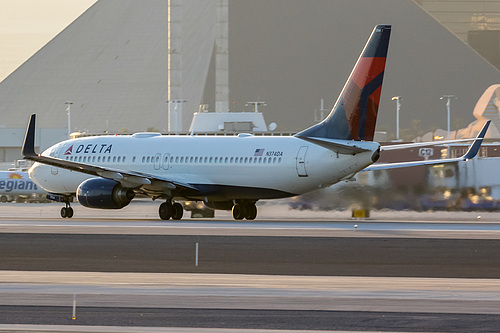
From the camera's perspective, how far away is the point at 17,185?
81.1 metres

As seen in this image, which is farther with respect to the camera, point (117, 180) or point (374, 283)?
point (117, 180)

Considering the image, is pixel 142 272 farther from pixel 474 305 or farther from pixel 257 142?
pixel 257 142

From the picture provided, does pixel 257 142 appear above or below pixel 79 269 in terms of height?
above

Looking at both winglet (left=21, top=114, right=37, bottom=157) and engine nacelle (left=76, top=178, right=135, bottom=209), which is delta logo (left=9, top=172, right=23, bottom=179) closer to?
engine nacelle (left=76, top=178, right=135, bottom=209)

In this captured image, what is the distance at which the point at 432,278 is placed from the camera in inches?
867

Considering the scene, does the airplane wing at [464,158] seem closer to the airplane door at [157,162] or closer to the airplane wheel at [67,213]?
the airplane door at [157,162]

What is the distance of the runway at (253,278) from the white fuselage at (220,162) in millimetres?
3827

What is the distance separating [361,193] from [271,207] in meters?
4.50

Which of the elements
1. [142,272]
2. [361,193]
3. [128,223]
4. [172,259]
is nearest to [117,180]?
[128,223]

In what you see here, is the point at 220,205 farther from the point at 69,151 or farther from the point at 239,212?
the point at 69,151

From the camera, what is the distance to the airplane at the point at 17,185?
80.4m

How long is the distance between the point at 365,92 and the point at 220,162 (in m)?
7.57

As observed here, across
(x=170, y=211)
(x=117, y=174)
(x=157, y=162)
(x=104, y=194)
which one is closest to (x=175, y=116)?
(x=157, y=162)

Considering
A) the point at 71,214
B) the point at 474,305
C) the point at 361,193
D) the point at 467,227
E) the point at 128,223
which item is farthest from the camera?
the point at 71,214
